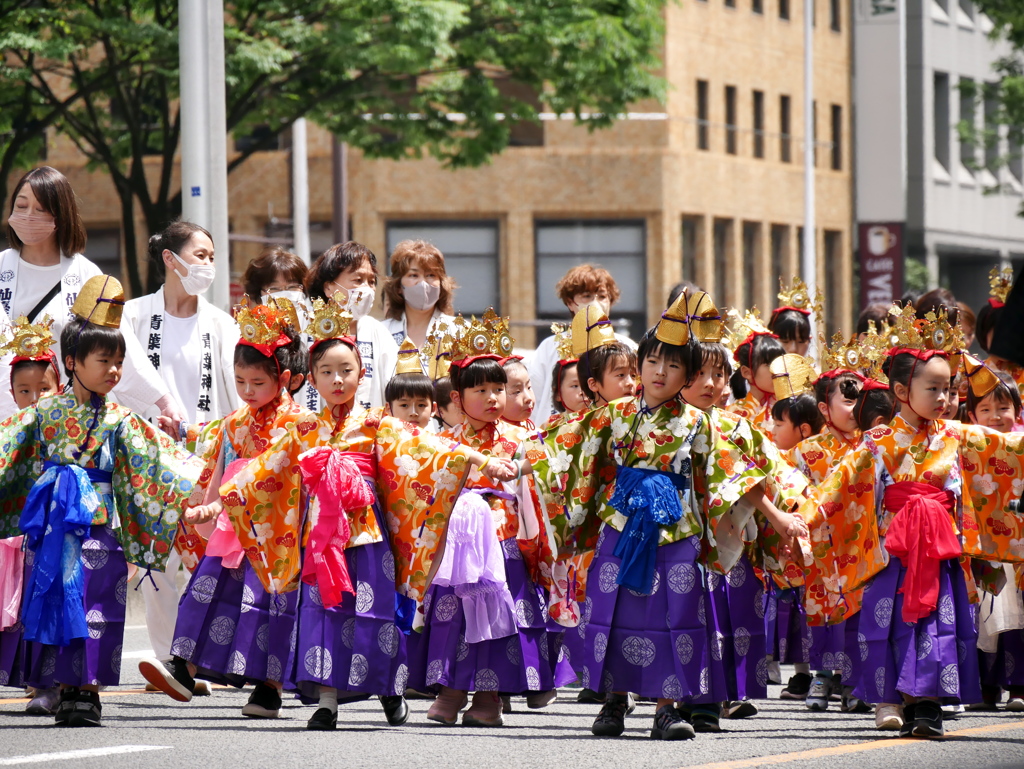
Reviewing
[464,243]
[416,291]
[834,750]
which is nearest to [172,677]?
[834,750]

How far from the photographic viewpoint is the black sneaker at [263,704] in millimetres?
7367

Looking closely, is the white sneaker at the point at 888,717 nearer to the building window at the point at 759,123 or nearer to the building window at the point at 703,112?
the building window at the point at 703,112

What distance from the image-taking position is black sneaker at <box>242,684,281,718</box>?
737cm

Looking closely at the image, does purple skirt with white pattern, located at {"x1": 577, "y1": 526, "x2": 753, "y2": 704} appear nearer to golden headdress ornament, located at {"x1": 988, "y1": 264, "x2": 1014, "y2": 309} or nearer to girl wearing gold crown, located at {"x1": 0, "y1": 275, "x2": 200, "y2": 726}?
girl wearing gold crown, located at {"x1": 0, "y1": 275, "x2": 200, "y2": 726}

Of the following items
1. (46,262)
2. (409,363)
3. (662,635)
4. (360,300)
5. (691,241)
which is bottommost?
(662,635)

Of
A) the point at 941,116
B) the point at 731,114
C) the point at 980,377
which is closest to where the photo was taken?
the point at 980,377

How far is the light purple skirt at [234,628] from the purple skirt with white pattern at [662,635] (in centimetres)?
125

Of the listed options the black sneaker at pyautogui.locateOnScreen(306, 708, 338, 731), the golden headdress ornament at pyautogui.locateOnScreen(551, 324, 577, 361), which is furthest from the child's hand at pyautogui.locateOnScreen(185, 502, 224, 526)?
the golden headdress ornament at pyautogui.locateOnScreen(551, 324, 577, 361)

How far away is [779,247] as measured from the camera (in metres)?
37.9

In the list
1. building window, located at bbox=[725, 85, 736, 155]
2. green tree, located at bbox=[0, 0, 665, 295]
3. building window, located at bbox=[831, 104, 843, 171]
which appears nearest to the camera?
green tree, located at bbox=[0, 0, 665, 295]

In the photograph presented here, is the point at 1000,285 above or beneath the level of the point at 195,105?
beneath

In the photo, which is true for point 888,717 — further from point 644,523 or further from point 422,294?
point 422,294

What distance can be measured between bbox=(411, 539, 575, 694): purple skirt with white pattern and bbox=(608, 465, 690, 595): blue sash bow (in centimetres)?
73

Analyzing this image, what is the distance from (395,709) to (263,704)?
539mm
